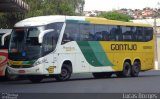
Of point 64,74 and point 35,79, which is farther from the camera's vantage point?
point 35,79

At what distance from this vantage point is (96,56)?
90.6ft

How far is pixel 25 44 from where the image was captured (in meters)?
24.2

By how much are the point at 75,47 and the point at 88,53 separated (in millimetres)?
1362

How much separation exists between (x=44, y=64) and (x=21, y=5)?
32.2ft

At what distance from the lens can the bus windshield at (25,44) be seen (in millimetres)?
23938

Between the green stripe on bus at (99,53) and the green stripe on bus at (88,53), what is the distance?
0.65ft

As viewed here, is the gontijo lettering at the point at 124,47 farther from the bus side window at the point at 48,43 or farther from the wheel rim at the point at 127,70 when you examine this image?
the bus side window at the point at 48,43

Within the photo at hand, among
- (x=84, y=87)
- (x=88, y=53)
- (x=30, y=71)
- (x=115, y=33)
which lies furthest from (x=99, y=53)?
(x=84, y=87)

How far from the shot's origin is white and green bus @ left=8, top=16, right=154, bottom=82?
24.1 meters

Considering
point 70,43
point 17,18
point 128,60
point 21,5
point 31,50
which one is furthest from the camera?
point 17,18

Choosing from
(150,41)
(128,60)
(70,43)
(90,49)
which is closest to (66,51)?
(70,43)

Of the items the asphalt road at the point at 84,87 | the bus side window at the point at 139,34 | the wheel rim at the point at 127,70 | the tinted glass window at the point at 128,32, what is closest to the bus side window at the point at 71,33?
the asphalt road at the point at 84,87

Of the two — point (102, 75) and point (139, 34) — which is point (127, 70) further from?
point (139, 34)

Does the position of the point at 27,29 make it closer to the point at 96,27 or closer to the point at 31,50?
the point at 31,50
